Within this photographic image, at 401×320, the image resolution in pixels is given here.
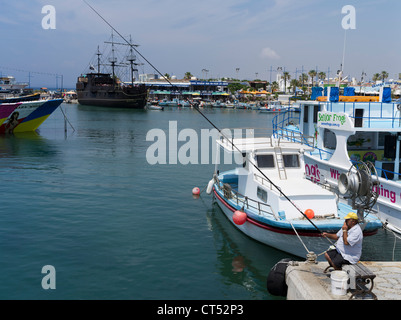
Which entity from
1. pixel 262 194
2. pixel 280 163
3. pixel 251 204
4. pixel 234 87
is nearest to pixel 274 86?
pixel 234 87

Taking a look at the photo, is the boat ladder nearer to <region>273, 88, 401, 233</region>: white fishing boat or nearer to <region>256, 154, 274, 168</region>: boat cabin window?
<region>256, 154, 274, 168</region>: boat cabin window

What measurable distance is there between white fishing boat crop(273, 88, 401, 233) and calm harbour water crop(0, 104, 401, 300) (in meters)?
1.90

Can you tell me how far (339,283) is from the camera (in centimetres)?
823

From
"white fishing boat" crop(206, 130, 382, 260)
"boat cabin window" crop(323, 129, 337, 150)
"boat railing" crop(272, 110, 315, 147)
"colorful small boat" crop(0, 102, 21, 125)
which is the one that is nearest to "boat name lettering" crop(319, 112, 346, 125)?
"boat cabin window" crop(323, 129, 337, 150)

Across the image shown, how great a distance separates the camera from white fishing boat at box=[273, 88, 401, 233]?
51.1ft

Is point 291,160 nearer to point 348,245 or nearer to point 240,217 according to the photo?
point 240,217

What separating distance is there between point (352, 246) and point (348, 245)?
0.08 m

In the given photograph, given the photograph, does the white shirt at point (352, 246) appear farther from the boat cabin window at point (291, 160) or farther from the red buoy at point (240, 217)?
the boat cabin window at point (291, 160)

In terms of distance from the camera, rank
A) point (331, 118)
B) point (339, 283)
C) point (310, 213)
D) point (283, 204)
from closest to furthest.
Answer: point (339, 283), point (310, 213), point (283, 204), point (331, 118)

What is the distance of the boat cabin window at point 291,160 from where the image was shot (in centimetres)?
1605

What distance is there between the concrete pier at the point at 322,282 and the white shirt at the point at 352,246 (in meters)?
0.71

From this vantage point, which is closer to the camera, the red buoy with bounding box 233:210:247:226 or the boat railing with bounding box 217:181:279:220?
the boat railing with bounding box 217:181:279:220

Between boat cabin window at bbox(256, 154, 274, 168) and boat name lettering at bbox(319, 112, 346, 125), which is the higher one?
boat name lettering at bbox(319, 112, 346, 125)
